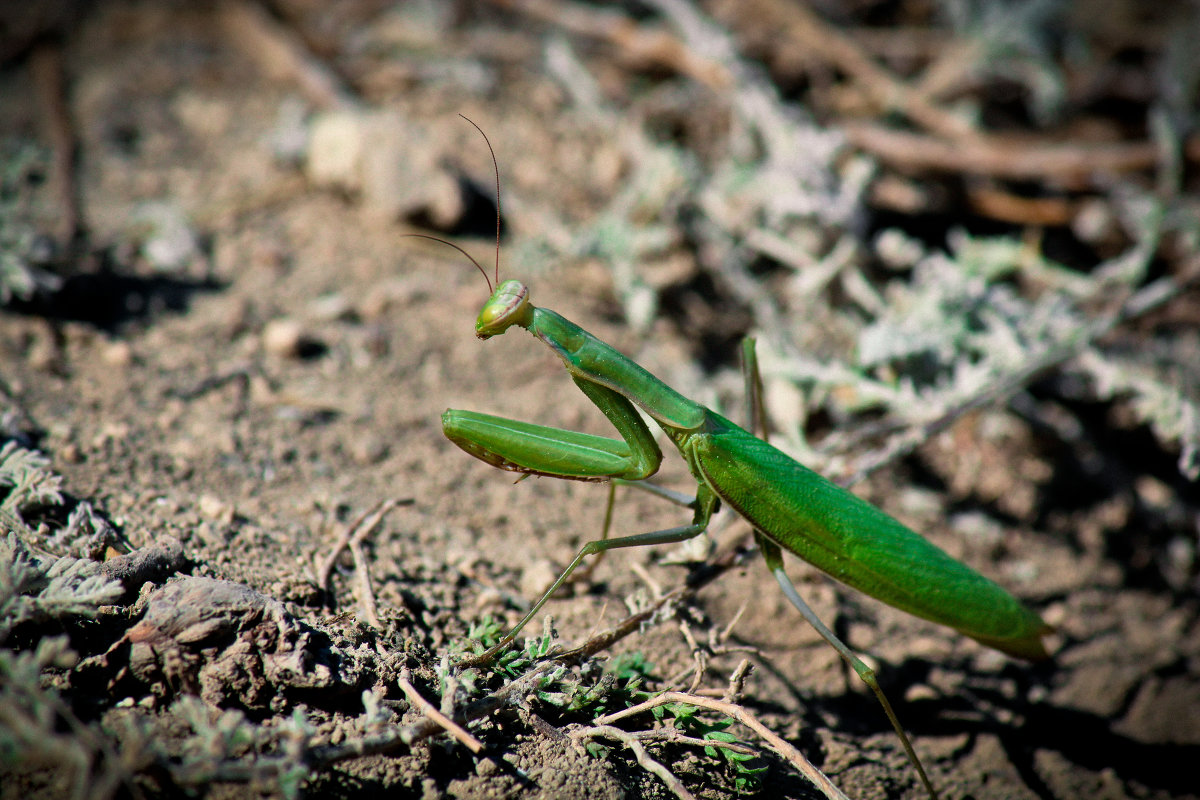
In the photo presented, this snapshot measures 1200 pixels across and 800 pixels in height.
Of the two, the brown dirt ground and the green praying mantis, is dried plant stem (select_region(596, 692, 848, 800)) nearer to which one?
the brown dirt ground

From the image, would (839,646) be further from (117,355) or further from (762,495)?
(117,355)

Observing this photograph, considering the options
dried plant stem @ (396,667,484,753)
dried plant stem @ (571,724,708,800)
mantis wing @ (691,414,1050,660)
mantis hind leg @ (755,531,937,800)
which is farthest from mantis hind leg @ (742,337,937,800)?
dried plant stem @ (396,667,484,753)

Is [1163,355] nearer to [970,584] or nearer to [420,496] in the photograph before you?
[970,584]

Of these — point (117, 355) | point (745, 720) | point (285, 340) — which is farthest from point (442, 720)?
point (117, 355)

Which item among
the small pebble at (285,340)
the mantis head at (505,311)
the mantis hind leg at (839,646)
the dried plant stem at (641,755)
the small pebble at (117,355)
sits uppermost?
the small pebble at (285,340)

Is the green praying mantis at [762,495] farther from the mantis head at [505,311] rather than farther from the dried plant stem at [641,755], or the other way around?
the dried plant stem at [641,755]

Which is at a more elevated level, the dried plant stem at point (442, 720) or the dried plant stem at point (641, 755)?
the dried plant stem at point (641, 755)

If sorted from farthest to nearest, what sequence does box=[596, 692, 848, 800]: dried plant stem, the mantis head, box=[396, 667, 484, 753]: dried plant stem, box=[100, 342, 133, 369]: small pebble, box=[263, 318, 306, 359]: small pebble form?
1. box=[263, 318, 306, 359]: small pebble
2. box=[100, 342, 133, 369]: small pebble
3. the mantis head
4. box=[596, 692, 848, 800]: dried plant stem
5. box=[396, 667, 484, 753]: dried plant stem

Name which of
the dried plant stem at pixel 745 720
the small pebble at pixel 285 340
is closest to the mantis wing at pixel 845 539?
the dried plant stem at pixel 745 720
